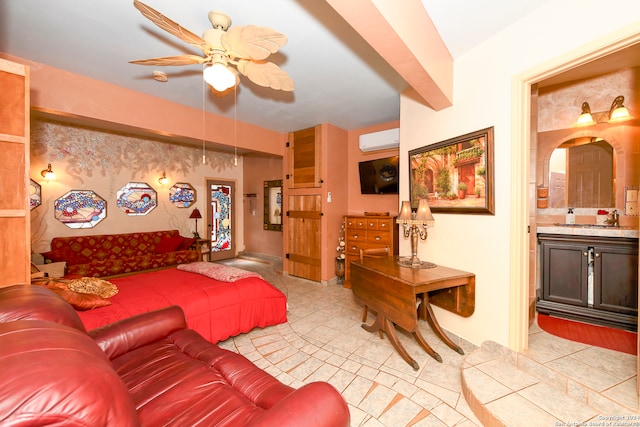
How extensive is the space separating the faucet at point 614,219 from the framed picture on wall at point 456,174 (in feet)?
5.45

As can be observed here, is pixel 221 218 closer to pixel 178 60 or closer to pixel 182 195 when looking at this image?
pixel 182 195

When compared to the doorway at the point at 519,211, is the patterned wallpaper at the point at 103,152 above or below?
above

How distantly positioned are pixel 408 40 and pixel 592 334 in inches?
110

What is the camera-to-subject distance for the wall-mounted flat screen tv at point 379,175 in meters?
4.00

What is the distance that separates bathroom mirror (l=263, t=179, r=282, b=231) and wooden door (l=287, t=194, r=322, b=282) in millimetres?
1258

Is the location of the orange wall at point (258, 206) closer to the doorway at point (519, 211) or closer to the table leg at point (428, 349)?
the table leg at point (428, 349)

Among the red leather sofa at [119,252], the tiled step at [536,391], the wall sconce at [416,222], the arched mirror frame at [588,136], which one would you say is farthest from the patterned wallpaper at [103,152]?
the arched mirror frame at [588,136]

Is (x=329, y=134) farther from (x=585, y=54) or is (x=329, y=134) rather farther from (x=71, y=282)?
(x=71, y=282)

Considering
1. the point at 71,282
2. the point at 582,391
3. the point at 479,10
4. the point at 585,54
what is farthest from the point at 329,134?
the point at 582,391

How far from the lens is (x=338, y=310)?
3176 millimetres

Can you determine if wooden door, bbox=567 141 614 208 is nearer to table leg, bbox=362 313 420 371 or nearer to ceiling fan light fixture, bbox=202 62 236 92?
table leg, bbox=362 313 420 371

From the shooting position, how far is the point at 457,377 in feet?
6.19

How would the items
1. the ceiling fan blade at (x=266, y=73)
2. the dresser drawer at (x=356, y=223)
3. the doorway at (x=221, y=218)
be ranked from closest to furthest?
the ceiling fan blade at (x=266, y=73) → the dresser drawer at (x=356, y=223) → the doorway at (x=221, y=218)

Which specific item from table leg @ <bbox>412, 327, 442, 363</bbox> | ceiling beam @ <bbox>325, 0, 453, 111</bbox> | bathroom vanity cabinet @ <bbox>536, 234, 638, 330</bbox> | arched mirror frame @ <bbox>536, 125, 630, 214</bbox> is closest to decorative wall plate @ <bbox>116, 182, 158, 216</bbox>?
ceiling beam @ <bbox>325, 0, 453, 111</bbox>
